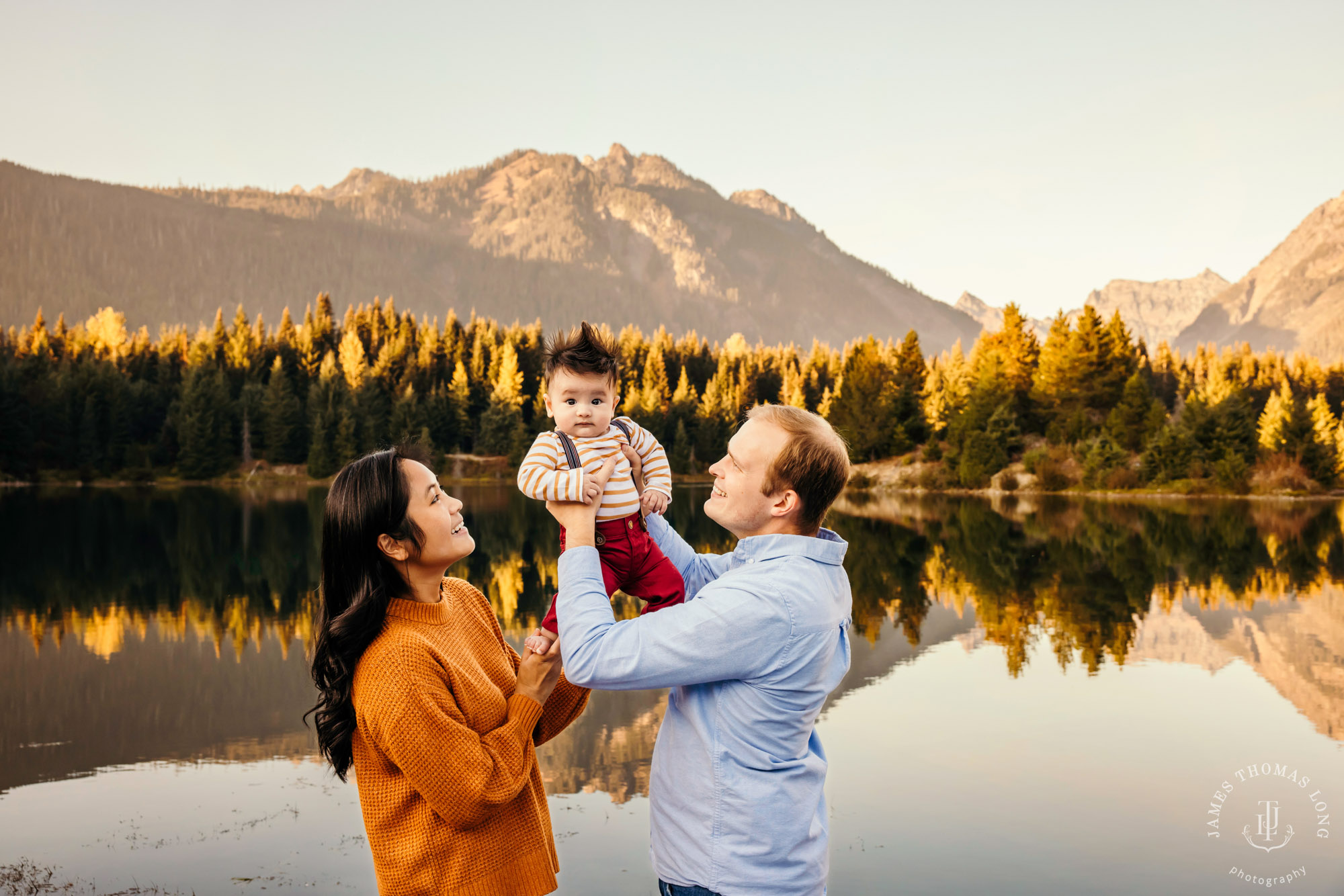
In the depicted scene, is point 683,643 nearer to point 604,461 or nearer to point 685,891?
point 685,891

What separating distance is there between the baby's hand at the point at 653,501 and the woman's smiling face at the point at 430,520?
2.54 feet

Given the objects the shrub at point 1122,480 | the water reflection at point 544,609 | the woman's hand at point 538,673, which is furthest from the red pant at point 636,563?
the shrub at point 1122,480

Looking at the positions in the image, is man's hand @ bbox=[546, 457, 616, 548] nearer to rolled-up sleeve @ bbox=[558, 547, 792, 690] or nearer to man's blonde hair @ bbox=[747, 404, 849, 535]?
rolled-up sleeve @ bbox=[558, 547, 792, 690]

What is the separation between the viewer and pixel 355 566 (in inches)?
86.2

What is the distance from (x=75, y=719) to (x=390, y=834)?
8.77 meters

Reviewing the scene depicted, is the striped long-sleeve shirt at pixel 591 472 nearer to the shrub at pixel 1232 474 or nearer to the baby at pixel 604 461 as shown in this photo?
the baby at pixel 604 461

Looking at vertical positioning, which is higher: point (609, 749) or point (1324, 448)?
point (1324, 448)

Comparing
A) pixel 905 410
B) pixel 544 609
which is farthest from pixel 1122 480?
pixel 544 609

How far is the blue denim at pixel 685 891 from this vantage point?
6.80ft

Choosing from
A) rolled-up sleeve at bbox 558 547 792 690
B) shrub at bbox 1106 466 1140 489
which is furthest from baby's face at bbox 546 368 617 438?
shrub at bbox 1106 466 1140 489

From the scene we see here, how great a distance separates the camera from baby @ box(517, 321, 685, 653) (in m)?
2.66

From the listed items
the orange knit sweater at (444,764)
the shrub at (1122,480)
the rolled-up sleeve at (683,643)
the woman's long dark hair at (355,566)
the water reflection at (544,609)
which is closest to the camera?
the rolled-up sleeve at (683,643)

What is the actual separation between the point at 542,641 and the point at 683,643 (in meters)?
0.50

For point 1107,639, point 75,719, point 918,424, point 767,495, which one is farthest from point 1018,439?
point 767,495
